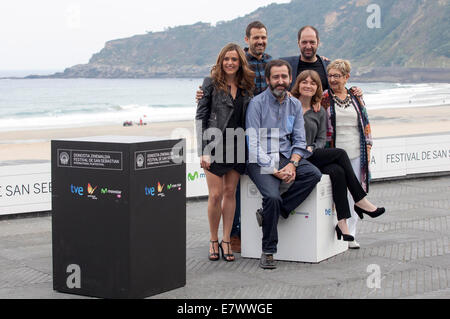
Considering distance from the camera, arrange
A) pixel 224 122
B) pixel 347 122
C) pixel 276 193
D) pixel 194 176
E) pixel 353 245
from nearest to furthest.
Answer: pixel 276 193
pixel 224 122
pixel 347 122
pixel 353 245
pixel 194 176

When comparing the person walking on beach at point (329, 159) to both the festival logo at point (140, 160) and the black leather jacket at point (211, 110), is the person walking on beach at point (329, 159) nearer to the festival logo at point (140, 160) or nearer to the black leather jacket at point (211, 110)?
the black leather jacket at point (211, 110)

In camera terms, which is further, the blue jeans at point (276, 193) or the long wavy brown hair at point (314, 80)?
the long wavy brown hair at point (314, 80)

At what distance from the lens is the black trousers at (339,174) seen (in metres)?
6.67

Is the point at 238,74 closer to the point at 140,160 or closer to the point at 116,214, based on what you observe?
the point at 140,160

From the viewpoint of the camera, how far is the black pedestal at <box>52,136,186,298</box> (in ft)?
16.3

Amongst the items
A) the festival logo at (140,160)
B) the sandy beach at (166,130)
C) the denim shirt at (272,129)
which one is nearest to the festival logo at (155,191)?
the festival logo at (140,160)

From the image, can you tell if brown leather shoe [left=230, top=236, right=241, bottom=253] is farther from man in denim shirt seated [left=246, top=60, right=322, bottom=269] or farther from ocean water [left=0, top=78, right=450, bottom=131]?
ocean water [left=0, top=78, right=450, bottom=131]

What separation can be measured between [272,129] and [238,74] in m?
0.63

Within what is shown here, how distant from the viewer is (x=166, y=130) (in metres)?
29.6

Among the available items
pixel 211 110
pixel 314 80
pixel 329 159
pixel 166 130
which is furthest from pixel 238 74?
pixel 166 130

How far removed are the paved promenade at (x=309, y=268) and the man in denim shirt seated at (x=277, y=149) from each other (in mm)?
527

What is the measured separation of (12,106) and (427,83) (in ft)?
121
